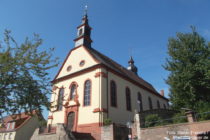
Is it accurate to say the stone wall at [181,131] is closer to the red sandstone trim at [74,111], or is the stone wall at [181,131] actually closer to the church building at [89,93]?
the church building at [89,93]

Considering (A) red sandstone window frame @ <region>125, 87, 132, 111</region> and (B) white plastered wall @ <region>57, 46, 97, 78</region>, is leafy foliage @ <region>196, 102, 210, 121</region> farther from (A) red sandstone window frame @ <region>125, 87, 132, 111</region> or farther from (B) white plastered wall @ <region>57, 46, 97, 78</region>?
(B) white plastered wall @ <region>57, 46, 97, 78</region>

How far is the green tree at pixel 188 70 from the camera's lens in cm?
1451

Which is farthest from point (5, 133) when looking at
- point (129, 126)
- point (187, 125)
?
point (187, 125)

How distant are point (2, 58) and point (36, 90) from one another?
95.9 inches

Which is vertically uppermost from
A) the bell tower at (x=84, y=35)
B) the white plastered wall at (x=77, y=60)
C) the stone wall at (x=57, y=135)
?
the bell tower at (x=84, y=35)

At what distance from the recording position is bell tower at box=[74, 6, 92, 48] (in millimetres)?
24734

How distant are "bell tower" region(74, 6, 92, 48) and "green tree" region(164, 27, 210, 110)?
11.9 m

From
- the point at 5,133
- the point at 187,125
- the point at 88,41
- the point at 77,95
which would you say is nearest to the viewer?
the point at 187,125

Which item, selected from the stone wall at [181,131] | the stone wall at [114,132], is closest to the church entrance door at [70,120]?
the stone wall at [114,132]

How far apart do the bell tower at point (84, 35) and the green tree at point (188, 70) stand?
468 inches

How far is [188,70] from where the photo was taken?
1493 cm

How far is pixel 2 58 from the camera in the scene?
8.88 meters

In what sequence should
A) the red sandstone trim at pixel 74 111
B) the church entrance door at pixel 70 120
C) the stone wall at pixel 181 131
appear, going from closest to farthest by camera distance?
1. the stone wall at pixel 181 131
2. the red sandstone trim at pixel 74 111
3. the church entrance door at pixel 70 120

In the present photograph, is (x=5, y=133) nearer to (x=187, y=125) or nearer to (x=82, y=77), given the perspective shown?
(x=82, y=77)
